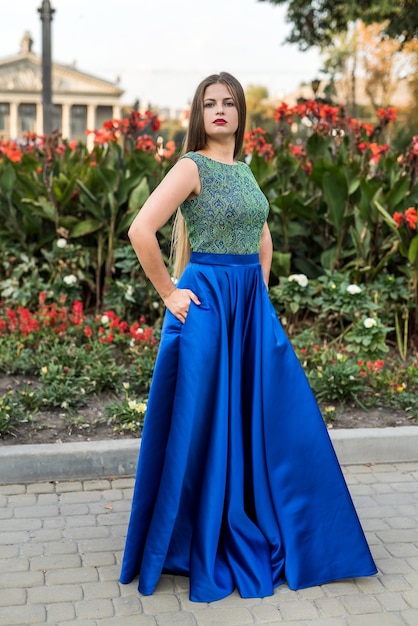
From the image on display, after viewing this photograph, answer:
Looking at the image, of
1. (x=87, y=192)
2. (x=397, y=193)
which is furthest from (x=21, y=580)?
(x=397, y=193)

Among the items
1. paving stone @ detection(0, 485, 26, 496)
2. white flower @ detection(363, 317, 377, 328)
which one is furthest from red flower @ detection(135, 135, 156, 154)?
paving stone @ detection(0, 485, 26, 496)

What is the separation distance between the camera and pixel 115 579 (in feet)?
10.00

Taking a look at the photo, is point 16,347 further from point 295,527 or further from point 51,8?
point 51,8

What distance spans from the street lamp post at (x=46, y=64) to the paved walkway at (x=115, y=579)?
5715 millimetres

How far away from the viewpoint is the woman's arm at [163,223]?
2760 mm

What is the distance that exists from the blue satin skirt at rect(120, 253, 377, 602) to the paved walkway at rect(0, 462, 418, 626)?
7 centimetres

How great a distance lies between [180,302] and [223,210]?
36 cm

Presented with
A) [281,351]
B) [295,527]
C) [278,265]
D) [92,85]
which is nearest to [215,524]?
[295,527]

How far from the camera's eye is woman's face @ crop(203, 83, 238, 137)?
2.92 metres

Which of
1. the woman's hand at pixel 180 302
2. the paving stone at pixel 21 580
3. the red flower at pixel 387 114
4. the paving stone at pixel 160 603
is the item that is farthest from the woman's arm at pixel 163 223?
the red flower at pixel 387 114

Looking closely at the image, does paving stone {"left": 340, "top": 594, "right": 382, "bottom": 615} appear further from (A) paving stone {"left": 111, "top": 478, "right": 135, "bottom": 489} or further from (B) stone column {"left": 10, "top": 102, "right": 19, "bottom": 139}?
(B) stone column {"left": 10, "top": 102, "right": 19, "bottom": 139}

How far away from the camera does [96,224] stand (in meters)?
6.29

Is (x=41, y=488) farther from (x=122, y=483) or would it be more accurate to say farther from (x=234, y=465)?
(x=234, y=465)

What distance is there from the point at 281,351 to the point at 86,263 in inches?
138
